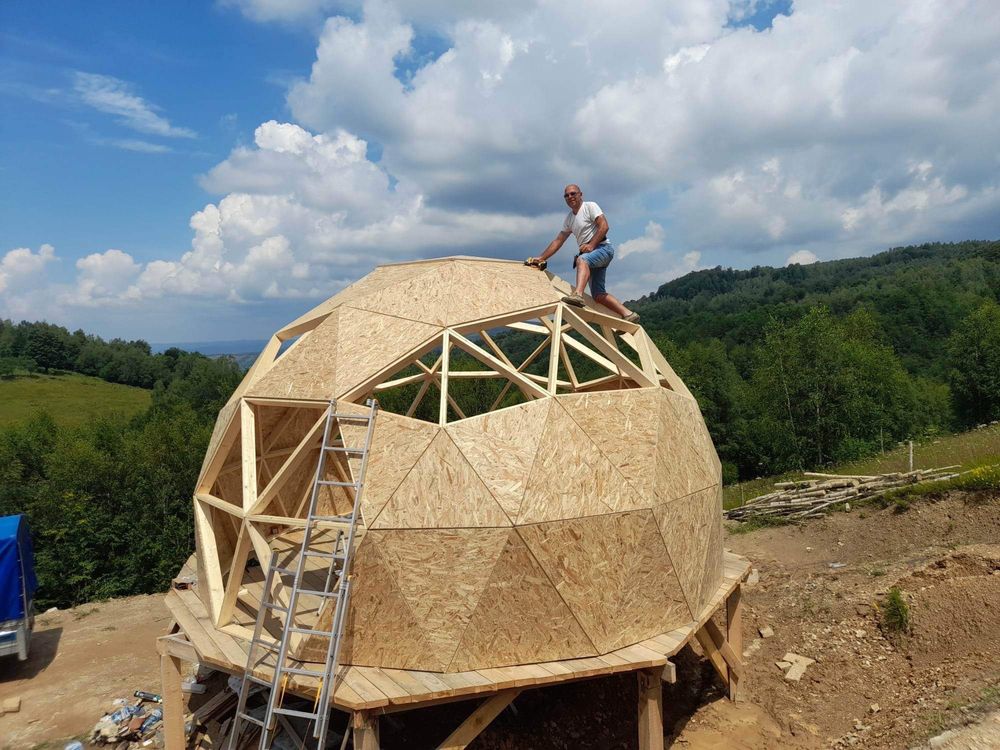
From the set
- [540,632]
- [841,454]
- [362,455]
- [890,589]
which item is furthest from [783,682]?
[841,454]

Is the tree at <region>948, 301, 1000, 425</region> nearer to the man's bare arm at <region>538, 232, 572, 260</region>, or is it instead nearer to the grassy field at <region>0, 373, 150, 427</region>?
the man's bare arm at <region>538, 232, 572, 260</region>

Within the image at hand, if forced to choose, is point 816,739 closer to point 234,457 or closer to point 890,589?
point 890,589

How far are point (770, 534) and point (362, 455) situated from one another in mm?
15216

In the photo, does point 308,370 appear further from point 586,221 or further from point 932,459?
point 932,459

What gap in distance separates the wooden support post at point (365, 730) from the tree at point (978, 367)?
53762mm

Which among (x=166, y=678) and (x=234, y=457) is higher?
(x=234, y=457)

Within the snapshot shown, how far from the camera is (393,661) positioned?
775cm

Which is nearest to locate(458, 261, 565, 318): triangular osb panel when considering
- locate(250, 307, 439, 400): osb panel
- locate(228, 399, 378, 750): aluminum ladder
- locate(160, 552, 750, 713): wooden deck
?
locate(250, 307, 439, 400): osb panel

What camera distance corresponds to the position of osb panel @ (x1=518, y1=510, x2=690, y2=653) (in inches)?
315

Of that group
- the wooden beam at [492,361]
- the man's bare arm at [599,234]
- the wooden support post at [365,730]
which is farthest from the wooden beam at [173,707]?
the man's bare arm at [599,234]

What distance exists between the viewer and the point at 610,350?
10.3 m

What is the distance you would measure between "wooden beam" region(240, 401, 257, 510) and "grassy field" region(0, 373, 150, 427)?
180ft

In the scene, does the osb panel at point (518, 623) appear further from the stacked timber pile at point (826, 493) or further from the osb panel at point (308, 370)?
the stacked timber pile at point (826, 493)

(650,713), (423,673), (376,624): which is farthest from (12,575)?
(650,713)
